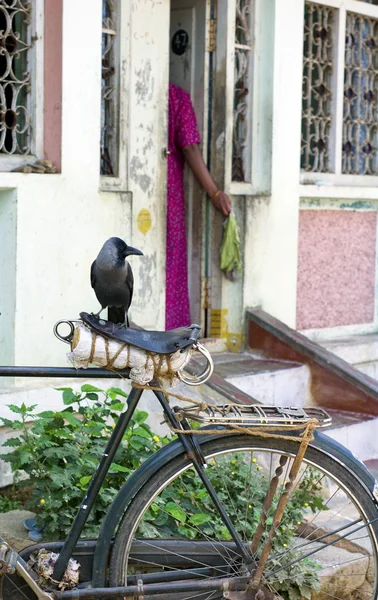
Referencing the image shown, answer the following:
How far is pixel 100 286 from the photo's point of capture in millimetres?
3842

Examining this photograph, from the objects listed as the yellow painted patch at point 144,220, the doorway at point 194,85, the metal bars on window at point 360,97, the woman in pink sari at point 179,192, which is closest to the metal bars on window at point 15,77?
the yellow painted patch at point 144,220

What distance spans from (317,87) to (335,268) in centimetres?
144

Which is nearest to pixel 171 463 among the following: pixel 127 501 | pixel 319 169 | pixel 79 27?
pixel 127 501

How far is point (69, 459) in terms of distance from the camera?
4324 mm

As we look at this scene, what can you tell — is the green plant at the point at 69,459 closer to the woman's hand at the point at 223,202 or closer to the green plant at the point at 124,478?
the green plant at the point at 124,478

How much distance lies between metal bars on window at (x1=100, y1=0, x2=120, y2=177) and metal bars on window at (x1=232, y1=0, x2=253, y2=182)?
1142 mm

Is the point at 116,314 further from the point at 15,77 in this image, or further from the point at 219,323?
the point at 219,323

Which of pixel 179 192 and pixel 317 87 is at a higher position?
pixel 317 87

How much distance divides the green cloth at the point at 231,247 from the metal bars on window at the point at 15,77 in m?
1.77

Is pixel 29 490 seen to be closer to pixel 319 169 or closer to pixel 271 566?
pixel 271 566

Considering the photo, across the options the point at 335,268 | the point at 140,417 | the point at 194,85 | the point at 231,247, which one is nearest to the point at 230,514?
the point at 140,417

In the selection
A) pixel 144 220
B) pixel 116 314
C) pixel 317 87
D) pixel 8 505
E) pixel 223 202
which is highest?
pixel 317 87

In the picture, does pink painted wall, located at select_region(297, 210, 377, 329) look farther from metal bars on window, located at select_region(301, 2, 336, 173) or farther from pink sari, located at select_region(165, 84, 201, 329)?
pink sari, located at select_region(165, 84, 201, 329)

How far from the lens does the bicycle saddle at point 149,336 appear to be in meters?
3.41
